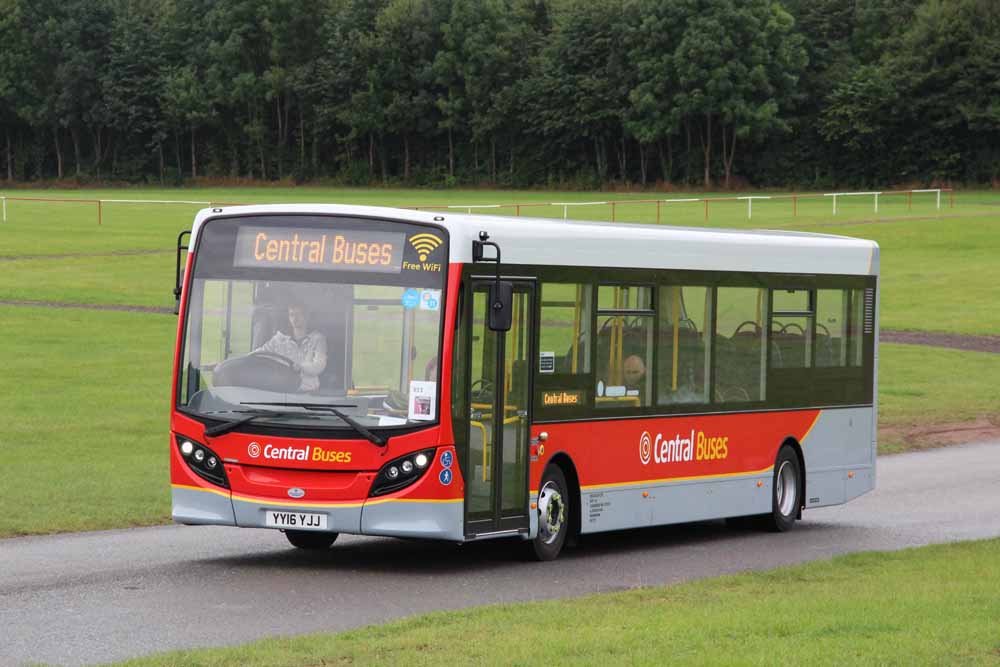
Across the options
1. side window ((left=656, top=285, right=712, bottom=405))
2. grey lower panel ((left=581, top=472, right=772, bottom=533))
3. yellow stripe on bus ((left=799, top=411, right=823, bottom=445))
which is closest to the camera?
grey lower panel ((left=581, top=472, right=772, bottom=533))

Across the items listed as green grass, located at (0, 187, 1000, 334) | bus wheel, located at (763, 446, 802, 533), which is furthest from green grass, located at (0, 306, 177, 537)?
green grass, located at (0, 187, 1000, 334)

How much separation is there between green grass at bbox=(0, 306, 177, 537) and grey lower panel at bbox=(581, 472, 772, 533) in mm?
4309

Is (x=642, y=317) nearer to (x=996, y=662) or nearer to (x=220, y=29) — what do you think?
(x=996, y=662)

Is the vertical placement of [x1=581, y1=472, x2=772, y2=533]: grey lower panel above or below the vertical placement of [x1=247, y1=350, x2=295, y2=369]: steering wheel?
below

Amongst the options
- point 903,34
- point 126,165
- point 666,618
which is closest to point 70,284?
point 666,618

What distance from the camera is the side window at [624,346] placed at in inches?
564

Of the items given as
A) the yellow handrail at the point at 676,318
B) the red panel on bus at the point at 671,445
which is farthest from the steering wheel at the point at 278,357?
the yellow handrail at the point at 676,318

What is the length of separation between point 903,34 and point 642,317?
9868 centimetres

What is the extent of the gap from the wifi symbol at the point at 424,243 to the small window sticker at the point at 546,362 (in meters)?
1.37

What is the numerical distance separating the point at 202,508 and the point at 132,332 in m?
25.2

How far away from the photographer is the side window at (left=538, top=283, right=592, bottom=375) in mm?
13633

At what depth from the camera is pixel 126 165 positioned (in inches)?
5025

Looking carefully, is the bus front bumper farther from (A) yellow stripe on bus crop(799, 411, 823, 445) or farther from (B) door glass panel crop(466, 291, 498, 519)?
(A) yellow stripe on bus crop(799, 411, 823, 445)

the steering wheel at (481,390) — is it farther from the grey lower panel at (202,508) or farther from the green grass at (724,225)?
the green grass at (724,225)
